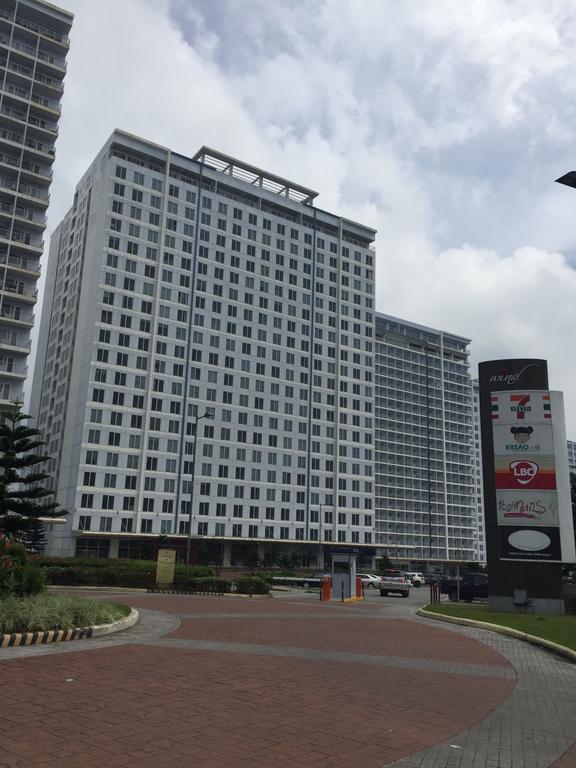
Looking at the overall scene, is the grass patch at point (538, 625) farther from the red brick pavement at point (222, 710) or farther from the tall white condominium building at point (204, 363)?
the tall white condominium building at point (204, 363)

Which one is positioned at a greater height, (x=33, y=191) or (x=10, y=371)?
(x=33, y=191)

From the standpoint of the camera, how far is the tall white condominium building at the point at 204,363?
77625mm

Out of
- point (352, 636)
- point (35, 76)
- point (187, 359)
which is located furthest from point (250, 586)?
point (35, 76)

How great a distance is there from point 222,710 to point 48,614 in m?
7.53

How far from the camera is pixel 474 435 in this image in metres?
166

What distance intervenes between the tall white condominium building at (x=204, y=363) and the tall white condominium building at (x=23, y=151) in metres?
Answer: 12.0

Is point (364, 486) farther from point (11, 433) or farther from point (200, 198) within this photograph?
point (11, 433)

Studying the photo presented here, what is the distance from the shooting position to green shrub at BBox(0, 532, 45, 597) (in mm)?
15320

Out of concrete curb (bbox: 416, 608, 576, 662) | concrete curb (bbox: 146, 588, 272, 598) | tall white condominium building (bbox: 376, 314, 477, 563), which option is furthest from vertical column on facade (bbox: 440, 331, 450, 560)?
concrete curb (bbox: 416, 608, 576, 662)

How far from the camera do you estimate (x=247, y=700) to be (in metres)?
8.91

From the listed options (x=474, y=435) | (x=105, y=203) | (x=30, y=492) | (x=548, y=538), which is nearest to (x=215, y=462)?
(x=105, y=203)

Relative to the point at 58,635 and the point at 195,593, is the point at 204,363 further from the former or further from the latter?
the point at 58,635

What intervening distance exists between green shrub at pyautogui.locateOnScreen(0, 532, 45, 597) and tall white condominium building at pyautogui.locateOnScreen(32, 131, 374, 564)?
5923 centimetres

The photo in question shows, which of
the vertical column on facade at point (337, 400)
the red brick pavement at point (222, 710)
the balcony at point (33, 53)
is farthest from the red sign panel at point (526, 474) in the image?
the balcony at point (33, 53)
